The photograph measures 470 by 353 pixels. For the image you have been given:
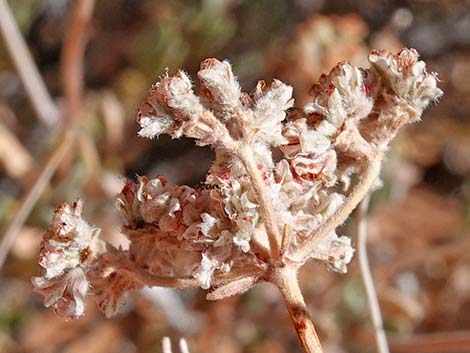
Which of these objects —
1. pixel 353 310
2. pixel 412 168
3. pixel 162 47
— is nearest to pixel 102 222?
pixel 162 47

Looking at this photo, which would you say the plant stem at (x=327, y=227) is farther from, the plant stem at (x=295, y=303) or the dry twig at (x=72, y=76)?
the dry twig at (x=72, y=76)

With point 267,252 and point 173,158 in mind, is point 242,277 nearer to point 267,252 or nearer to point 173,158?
point 267,252

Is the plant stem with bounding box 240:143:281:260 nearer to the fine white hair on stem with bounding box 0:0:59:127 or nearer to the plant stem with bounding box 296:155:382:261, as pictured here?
the plant stem with bounding box 296:155:382:261

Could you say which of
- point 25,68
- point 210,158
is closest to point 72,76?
point 25,68

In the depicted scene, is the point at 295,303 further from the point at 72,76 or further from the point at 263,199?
the point at 72,76

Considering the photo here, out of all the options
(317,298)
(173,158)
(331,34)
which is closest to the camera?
(331,34)

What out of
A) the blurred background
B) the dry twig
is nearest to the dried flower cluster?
the dry twig
